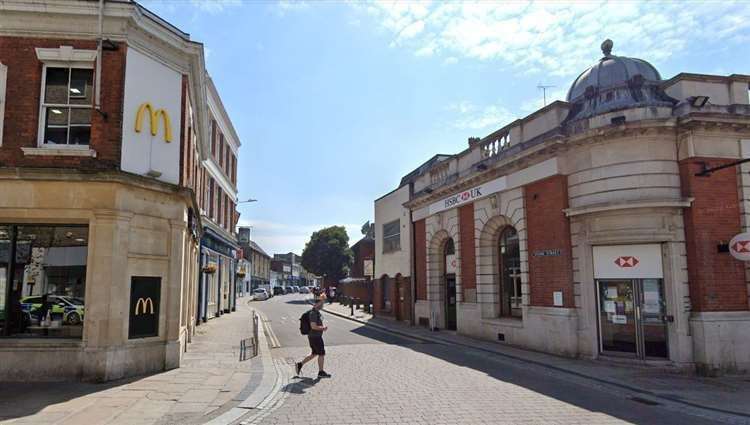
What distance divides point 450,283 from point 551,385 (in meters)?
11.8

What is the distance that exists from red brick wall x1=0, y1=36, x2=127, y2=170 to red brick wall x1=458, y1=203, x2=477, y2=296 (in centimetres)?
1281

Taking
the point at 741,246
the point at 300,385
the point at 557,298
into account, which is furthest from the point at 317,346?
the point at 741,246

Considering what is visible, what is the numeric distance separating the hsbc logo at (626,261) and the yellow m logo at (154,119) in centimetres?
1177

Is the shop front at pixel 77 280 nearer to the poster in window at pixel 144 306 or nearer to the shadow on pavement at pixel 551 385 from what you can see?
the poster in window at pixel 144 306

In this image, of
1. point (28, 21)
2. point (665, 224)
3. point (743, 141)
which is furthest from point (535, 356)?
point (28, 21)

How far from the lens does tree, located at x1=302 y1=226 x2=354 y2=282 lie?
6444 centimetres

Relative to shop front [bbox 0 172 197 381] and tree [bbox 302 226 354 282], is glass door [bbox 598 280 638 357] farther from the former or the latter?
tree [bbox 302 226 354 282]

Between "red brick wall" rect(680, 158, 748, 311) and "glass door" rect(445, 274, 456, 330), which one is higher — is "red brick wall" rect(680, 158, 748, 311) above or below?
above

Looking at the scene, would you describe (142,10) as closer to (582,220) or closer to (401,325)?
(582,220)

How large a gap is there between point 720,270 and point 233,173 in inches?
1150

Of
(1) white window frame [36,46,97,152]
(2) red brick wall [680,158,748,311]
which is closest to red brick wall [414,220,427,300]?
(2) red brick wall [680,158,748,311]

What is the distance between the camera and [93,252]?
9.98m

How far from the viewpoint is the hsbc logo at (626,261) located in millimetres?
12727

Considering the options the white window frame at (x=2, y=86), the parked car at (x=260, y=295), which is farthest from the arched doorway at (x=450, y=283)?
the parked car at (x=260, y=295)
